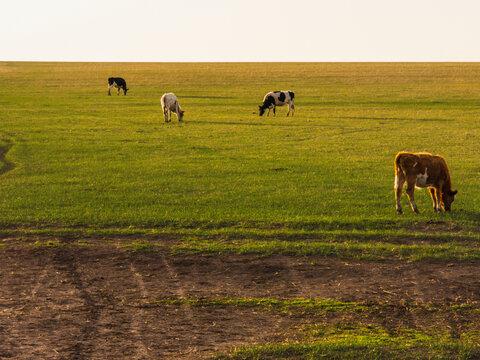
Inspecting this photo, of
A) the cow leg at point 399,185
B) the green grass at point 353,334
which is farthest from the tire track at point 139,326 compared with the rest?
the cow leg at point 399,185

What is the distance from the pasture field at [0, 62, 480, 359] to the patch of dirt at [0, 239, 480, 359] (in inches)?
1.4

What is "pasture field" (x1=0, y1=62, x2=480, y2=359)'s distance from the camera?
7836 millimetres

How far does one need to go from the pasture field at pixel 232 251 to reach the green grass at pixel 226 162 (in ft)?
0.33

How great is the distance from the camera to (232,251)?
38.0 feet

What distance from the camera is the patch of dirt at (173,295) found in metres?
7.72

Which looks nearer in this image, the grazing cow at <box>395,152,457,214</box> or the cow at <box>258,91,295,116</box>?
the grazing cow at <box>395,152,457,214</box>

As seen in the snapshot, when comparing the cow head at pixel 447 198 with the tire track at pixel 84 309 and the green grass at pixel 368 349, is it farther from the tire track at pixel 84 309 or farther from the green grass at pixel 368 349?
the tire track at pixel 84 309

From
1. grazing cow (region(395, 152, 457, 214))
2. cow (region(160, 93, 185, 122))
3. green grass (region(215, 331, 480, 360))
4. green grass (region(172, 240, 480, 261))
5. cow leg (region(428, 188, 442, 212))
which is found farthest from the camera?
cow (region(160, 93, 185, 122))

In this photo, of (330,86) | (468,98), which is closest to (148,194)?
(468,98)

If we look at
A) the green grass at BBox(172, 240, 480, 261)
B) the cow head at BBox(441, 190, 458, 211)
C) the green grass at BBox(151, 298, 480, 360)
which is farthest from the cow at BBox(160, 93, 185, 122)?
the green grass at BBox(151, 298, 480, 360)

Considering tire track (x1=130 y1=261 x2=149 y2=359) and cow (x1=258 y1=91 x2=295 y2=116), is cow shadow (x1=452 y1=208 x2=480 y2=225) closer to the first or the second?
tire track (x1=130 y1=261 x2=149 y2=359)

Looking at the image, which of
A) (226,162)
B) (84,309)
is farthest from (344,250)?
(226,162)

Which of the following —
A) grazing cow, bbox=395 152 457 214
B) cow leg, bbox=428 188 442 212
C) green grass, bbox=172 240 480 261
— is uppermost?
grazing cow, bbox=395 152 457 214

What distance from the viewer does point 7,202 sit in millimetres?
15758
